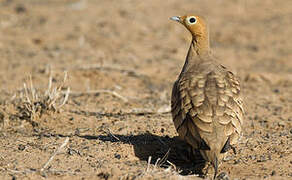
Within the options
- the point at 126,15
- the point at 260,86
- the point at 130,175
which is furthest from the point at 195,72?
the point at 126,15

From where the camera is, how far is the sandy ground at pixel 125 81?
4.77 meters

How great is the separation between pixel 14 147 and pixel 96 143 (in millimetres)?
831

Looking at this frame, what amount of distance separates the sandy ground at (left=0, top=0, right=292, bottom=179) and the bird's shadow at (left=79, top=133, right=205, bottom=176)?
0.01 metres

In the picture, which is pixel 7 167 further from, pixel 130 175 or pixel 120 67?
pixel 120 67

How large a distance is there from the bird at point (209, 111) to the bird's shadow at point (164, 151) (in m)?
0.33

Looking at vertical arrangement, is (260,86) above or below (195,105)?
below

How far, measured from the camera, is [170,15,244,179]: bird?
4.25 meters

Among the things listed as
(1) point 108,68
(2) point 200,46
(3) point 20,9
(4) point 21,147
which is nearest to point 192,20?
(2) point 200,46

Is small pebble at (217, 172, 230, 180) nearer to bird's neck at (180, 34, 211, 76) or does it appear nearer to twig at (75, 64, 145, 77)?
bird's neck at (180, 34, 211, 76)

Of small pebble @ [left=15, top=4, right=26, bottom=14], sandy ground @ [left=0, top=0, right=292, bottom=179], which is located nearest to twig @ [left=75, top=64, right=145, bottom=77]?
sandy ground @ [left=0, top=0, right=292, bottom=179]

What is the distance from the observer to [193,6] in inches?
535

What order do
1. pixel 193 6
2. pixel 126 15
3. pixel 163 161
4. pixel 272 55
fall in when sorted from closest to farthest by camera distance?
pixel 163 161 < pixel 272 55 < pixel 126 15 < pixel 193 6

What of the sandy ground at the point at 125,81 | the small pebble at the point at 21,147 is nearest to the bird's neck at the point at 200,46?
the sandy ground at the point at 125,81

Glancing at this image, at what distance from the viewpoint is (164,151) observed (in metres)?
5.18
